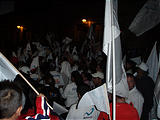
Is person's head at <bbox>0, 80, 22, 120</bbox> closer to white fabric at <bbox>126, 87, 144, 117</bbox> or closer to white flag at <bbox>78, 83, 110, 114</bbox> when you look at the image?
white flag at <bbox>78, 83, 110, 114</bbox>

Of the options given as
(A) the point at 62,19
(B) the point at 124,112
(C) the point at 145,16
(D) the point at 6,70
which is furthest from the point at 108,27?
(A) the point at 62,19

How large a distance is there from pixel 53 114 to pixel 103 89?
2.84ft

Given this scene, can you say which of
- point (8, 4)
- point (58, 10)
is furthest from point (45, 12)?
point (8, 4)

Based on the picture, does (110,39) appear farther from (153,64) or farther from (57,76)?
(57,76)

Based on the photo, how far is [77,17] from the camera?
18.3 metres

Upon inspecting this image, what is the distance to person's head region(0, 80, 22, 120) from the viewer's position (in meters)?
1.86

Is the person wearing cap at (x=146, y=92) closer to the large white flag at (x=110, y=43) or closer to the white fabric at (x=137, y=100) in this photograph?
the white fabric at (x=137, y=100)

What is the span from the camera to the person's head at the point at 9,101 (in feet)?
6.11

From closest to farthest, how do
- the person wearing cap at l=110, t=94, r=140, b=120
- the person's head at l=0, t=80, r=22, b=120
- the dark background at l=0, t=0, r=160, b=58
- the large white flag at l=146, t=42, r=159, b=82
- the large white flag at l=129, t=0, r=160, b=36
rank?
the person's head at l=0, t=80, r=22, b=120 → the person wearing cap at l=110, t=94, r=140, b=120 → the large white flag at l=129, t=0, r=160, b=36 → the large white flag at l=146, t=42, r=159, b=82 → the dark background at l=0, t=0, r=160, b=58

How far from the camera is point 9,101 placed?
188 centimetres

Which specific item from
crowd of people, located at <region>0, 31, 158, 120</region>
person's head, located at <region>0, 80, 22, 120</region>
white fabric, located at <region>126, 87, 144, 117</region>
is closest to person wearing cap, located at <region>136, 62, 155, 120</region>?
crowd of people, located at <region>0, 31, 158, 120</region>

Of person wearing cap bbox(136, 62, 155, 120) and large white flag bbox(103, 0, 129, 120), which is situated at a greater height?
large white flag bbox(103, 0, 129, 120)

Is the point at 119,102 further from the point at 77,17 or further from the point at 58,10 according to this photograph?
the point at 58,10

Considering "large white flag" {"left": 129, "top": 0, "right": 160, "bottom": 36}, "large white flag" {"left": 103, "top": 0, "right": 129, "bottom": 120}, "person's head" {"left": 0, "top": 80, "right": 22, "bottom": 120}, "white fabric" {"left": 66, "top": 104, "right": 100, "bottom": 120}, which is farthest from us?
"large white flag" {"left": 129, "top": 0, "right": 160, "bottom": 36}
